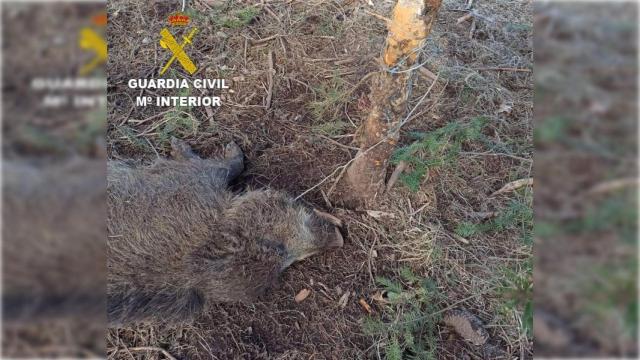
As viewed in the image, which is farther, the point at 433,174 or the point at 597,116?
the point at 433,174

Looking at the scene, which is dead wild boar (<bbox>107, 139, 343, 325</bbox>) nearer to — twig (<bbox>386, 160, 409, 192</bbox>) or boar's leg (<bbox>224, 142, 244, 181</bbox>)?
boar's leg (<bbox>224, 142, 244, 181</bbox>)

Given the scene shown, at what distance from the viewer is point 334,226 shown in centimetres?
313

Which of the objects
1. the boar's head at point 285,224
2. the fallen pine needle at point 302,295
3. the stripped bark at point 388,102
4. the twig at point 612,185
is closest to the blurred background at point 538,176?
the twig at point 612,185

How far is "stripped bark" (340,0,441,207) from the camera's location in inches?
87.9

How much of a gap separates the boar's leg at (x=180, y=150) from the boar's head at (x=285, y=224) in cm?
55

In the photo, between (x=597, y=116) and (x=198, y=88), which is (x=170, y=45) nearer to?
(x=198, y=88)

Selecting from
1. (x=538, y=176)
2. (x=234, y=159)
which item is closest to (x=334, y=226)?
(x=234, y=159)

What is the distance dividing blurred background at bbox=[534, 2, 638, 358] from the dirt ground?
4.50 ft

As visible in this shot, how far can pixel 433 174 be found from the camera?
3.12 metres

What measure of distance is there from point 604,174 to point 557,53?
1.10ft

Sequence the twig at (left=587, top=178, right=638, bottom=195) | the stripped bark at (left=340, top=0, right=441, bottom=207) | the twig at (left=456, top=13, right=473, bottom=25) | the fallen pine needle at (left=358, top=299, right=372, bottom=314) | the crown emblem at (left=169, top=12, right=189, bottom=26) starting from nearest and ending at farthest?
1. the twig at (left=587, top=178, right=638, bottom=195)
2. the stripped bark at (left=340, top=0, right=441, bottom=207)
3. the fallen pine needle at (left=358, top=299, right=372, bottom=314)
4. the crown emblem at (left=169, top=12, right=189, bottom=26)
5. the twig at (left=456, top=13, right=473, bottom=25)

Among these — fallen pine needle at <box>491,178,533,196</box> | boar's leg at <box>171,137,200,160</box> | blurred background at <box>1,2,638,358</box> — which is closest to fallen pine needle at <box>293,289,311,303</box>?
boar's leg at <box>171,137,200,160</box>

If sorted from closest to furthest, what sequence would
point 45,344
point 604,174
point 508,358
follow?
1. point 604,174
2. point 45,344
3. point 508,358

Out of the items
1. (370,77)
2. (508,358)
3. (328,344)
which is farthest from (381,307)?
(370,77)
